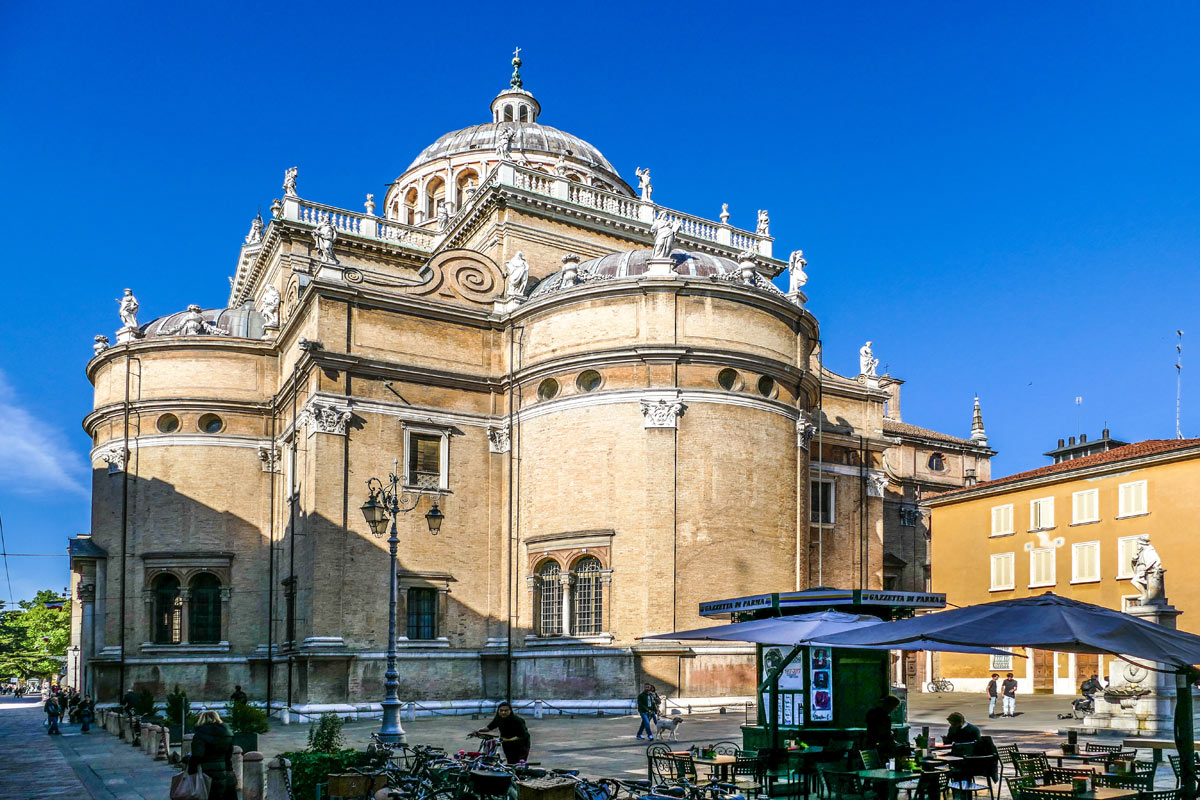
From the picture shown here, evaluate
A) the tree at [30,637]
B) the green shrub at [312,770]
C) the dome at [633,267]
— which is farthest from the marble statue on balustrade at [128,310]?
the tree at [30,637]

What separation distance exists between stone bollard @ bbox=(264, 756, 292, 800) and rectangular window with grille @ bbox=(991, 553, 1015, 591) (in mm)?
35301

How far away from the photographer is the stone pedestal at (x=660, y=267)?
32.6 meters

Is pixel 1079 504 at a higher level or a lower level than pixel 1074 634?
higher

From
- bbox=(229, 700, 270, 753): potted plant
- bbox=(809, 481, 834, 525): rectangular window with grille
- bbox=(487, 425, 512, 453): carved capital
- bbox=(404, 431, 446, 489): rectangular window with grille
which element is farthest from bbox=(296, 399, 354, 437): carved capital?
bbox=(809, 481, 834, 525): rectangular window with grille

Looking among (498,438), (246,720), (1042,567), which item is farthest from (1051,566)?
(246,720)

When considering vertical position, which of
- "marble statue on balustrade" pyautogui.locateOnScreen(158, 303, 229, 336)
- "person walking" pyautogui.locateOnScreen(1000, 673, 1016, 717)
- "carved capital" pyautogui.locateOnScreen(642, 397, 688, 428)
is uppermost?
"marble statue on balustrade" pyautogui.locateOnScreen(158, 303, 229, 336)

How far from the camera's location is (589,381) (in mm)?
32656

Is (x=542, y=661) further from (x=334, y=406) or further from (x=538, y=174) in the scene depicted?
(x=538, y=174)

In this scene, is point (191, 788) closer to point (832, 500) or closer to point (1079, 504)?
point (832, 500)

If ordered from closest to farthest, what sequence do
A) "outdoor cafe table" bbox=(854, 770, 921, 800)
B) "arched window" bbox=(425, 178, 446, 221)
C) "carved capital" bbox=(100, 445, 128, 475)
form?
"outdoor cafe table" bbox=(854, 770, 921, 800), "carved capital" bbox=(100, 445, 128, 475), "arched window" bbox=(425, 178, 446, 221)

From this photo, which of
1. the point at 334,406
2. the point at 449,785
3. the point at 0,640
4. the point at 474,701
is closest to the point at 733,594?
the point at 474,701

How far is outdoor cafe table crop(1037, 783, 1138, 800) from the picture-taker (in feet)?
38.6

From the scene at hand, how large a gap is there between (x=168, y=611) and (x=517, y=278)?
1551 cm

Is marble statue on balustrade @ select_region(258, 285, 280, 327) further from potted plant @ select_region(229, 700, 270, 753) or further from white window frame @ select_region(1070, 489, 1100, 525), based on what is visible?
white window frame @ select_region(1070, 489, 1100, 525)
